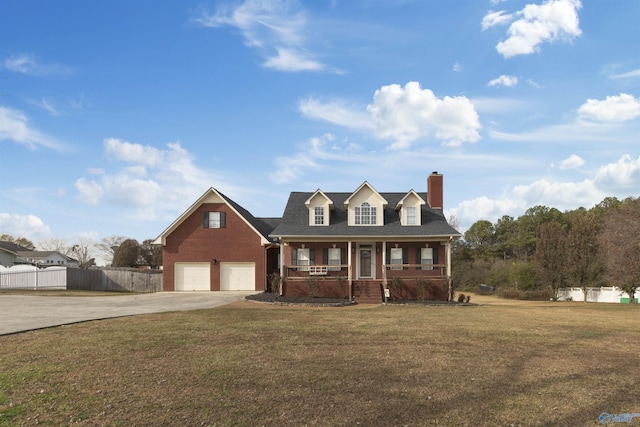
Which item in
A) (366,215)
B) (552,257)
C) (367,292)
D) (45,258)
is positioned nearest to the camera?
(367,292)

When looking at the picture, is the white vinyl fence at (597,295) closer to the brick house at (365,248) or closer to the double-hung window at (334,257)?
the brick house at (365,248)

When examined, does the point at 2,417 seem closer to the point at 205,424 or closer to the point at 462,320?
the point at 205,424

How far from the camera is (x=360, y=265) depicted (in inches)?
1054

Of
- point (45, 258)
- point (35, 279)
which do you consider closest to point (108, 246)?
point (45, 258)

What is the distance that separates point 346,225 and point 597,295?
2424 cm

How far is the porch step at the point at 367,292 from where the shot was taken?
24016mm

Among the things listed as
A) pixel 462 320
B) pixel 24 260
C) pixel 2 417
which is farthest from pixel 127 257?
pixel 2 417

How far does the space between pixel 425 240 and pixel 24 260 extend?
65029mm

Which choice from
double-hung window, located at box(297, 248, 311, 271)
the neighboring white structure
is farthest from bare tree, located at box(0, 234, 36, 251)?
double-hung window, located at box(297, 248, 311, 271)

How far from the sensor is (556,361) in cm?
856

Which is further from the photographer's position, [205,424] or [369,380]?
[369,380]

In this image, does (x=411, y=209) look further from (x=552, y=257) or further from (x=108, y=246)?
(x=108, y=246)

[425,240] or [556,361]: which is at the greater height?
[425,240]

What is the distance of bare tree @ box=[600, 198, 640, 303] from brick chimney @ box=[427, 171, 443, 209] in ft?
41.8
